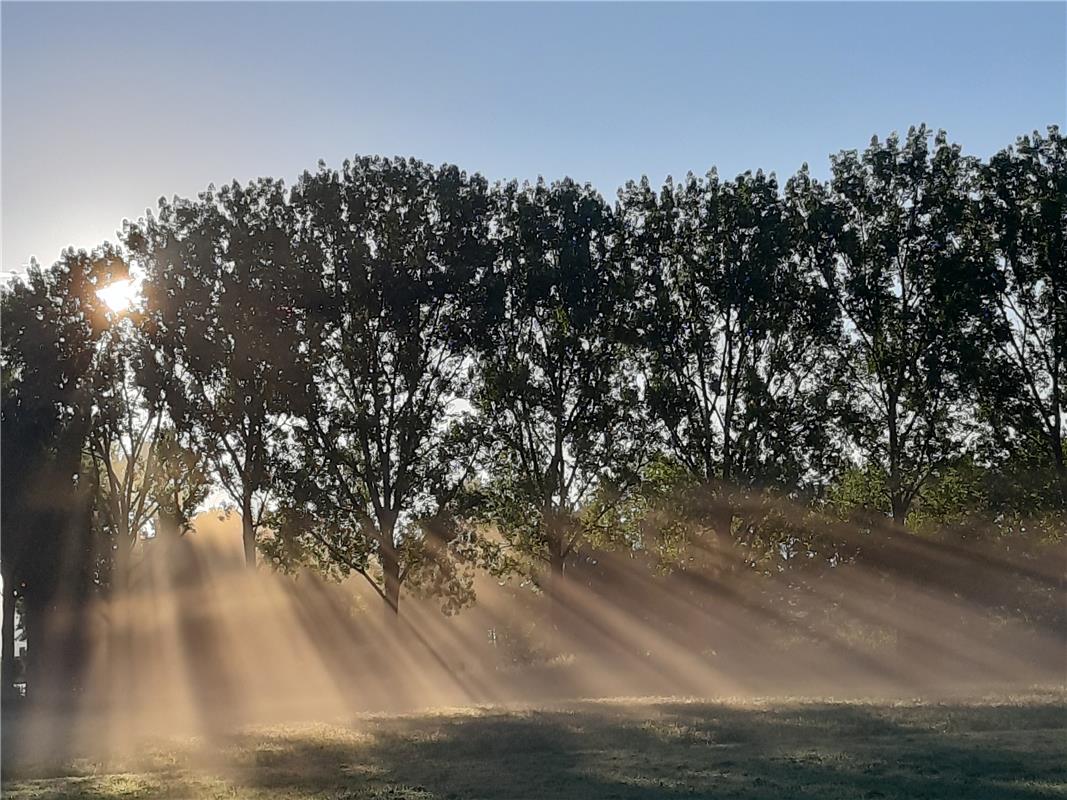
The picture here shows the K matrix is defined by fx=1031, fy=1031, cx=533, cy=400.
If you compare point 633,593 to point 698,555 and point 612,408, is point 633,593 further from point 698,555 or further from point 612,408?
point 612,408

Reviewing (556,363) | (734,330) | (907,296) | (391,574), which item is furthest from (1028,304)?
(391,574)

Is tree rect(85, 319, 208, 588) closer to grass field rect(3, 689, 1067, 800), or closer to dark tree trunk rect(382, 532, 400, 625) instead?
dark tree trunk rect(382, 532, 400, 625)

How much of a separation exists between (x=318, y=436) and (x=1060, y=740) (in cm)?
2544

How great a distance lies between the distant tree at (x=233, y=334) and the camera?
36344 mm

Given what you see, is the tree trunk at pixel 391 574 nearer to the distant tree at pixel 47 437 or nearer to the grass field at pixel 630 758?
the distant tree at pixel 47 437

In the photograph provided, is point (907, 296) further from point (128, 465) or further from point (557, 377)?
point (128, 465)

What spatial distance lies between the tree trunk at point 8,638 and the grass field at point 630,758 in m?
15.6

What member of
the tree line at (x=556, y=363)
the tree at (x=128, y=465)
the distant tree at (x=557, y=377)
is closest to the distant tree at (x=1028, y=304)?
the tree line at (x=556, y=363)

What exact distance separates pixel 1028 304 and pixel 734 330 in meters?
10.3

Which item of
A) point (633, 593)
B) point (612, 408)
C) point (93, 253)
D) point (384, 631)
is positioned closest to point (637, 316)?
point (612, 408)

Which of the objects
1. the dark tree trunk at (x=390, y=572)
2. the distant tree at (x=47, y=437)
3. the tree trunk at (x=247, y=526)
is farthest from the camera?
the tree trunk at (x=247, y=526)

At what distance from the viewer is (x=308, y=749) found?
19.1 m

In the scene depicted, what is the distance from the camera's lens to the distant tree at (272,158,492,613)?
35.9m

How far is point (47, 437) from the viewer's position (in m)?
35.5
